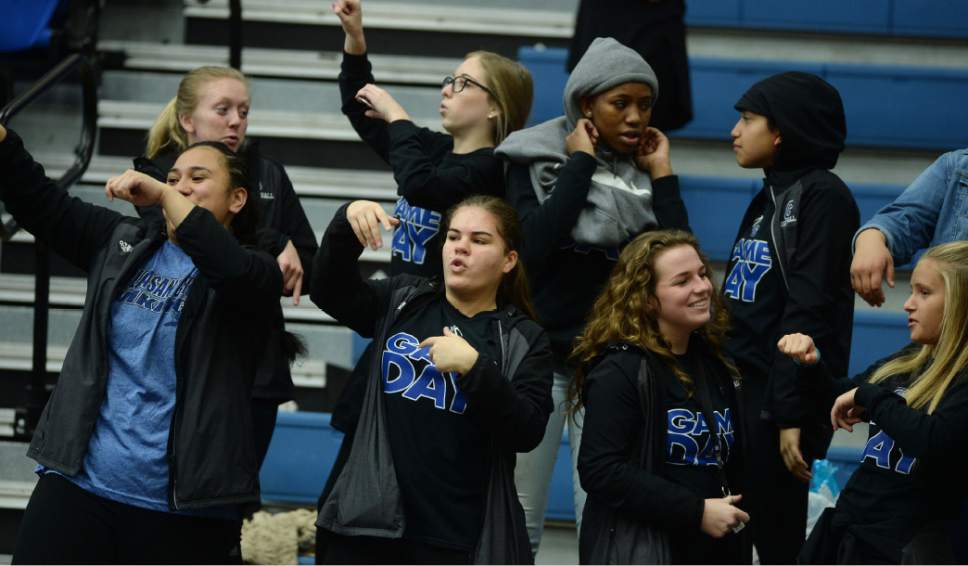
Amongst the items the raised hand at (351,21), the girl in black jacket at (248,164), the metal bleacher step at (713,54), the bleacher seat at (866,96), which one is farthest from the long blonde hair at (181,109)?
the metal bleacher step at (713,54)

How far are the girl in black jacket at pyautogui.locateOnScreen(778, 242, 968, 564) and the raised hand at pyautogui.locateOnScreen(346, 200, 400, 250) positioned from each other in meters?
0.97

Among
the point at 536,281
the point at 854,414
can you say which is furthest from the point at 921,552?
the point at 536,281

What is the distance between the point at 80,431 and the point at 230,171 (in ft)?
2.42

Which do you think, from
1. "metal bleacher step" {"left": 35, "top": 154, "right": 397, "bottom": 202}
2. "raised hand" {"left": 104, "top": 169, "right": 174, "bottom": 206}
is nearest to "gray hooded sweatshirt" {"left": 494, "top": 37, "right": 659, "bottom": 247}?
"raised hand" {"left": 104, "top": 169, "right": 174, "bottom": 206}

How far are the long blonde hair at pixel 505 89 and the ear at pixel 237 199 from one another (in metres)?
0.88

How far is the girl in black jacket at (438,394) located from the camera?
10.4ft

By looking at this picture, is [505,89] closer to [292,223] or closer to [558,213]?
[558,213]

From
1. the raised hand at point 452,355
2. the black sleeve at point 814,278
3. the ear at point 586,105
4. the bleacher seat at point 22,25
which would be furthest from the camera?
the bleacher seat at point 22,25

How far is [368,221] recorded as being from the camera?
10.4ft

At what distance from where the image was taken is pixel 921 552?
3.18m

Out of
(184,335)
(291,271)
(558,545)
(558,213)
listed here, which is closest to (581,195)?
(558,213)

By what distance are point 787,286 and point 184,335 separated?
156cm

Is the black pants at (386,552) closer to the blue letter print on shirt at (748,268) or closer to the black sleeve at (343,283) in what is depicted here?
the black sleeve at (343,283)

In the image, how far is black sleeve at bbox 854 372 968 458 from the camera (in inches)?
123
